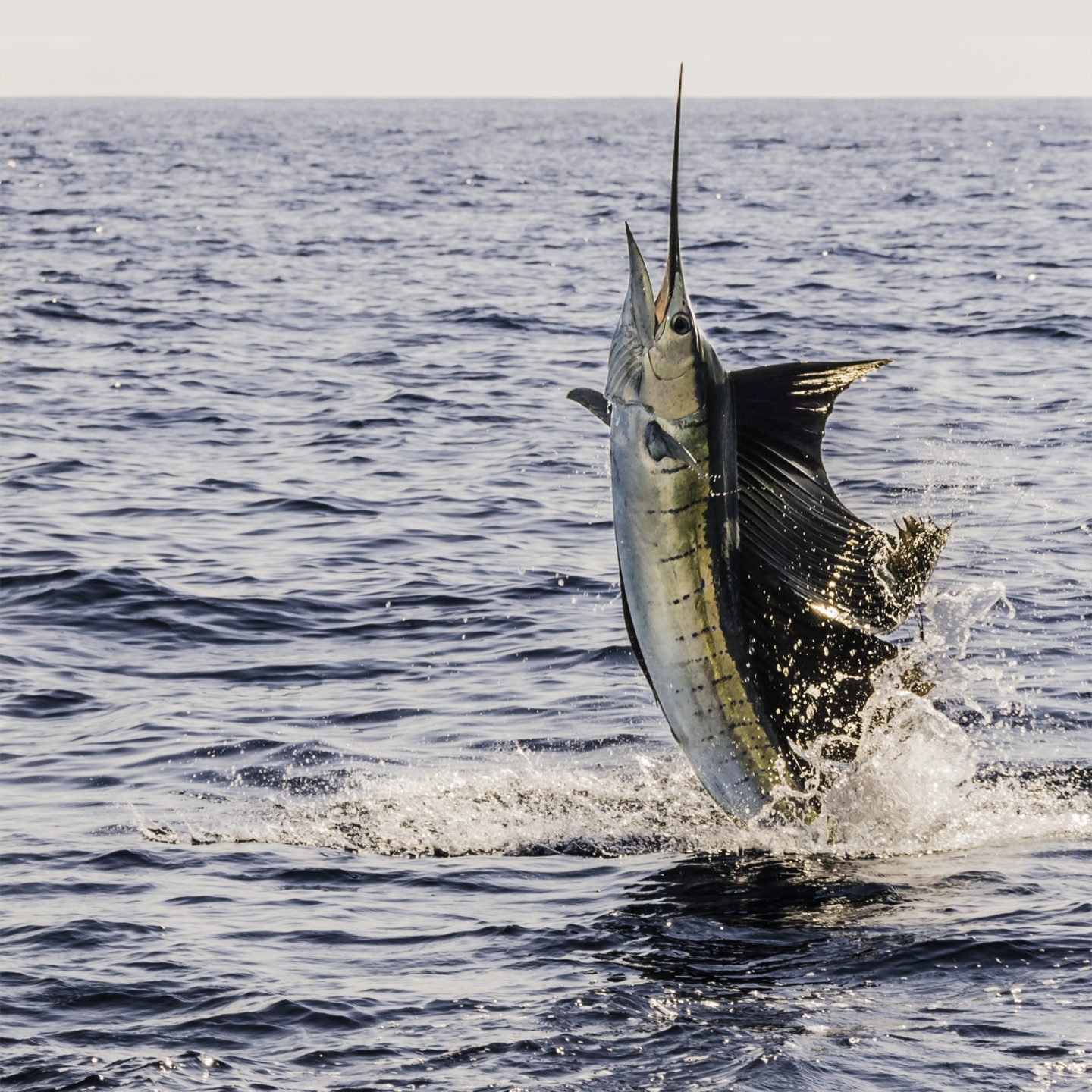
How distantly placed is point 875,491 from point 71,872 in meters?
9.77

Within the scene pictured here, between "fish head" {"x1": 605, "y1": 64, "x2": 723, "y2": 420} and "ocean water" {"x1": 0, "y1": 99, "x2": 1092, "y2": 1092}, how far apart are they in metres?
2.26

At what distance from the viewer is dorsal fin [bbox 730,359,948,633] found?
7.10 meters

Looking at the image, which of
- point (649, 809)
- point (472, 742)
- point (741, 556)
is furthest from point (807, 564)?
point (472, 742)

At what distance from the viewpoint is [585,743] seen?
11.1 metres

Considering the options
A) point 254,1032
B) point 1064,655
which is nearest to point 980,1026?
point 254,1032

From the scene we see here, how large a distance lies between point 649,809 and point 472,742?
1.68 metres

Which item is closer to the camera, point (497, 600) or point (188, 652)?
point (188, 652)

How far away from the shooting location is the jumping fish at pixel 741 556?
667 centimetres

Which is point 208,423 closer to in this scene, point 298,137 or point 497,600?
point 497,600

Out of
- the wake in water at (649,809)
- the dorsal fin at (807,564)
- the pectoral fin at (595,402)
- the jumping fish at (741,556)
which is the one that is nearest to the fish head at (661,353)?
the jumping fish at (741,556)

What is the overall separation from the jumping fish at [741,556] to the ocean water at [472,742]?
0.62 metres

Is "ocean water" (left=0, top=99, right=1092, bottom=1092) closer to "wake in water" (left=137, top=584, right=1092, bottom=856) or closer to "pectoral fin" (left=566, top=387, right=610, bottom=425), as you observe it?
"wake in water" (left=137, top=584, right=1092, bottom=856)

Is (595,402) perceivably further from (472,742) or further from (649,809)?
(472,742)

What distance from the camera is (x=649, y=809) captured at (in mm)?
9820
